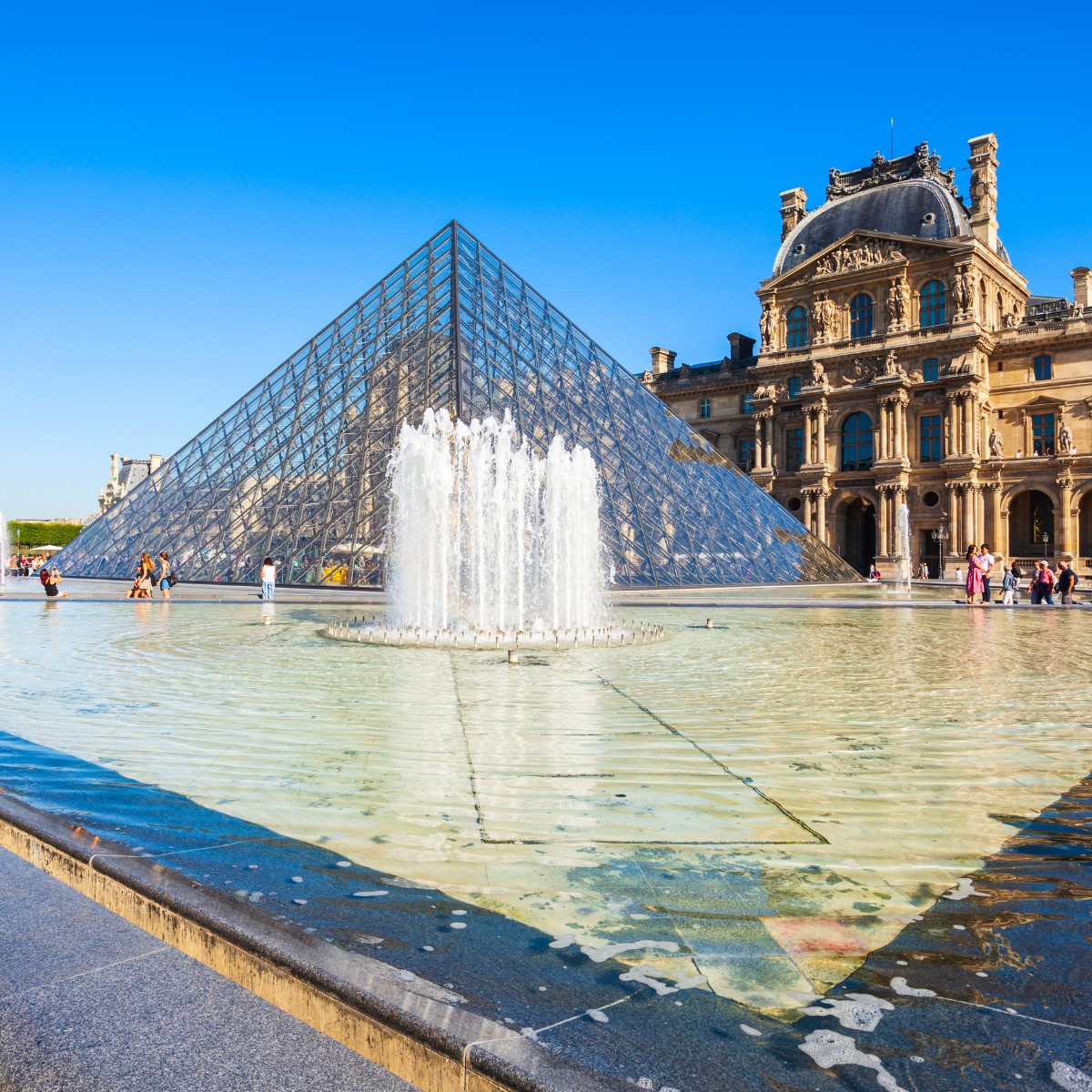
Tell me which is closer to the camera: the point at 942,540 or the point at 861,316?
the point at 942,540

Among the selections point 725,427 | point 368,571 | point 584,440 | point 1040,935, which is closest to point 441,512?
point 368,571

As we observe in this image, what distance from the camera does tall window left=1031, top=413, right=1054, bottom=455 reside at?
36.8 m

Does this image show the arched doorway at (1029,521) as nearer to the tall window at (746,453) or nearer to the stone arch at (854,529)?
the stone arch at (854,529)

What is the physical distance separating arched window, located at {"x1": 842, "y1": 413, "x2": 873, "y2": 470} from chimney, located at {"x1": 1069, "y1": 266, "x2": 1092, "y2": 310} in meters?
9.79

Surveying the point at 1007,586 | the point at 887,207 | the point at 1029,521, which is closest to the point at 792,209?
the point at 887,207

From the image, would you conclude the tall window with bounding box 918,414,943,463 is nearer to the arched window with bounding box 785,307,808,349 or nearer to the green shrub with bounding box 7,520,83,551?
the arched window with bounding box 785,307,808,349

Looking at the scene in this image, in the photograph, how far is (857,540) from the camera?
42.3m

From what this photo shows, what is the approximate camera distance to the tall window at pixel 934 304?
38.4 m

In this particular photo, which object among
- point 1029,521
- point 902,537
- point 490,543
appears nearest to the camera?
point 490,543

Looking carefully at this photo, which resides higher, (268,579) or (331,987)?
(268,579)

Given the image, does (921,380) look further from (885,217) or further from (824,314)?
(885,217)

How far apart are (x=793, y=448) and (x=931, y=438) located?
635 cm

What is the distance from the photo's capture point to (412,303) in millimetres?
25094

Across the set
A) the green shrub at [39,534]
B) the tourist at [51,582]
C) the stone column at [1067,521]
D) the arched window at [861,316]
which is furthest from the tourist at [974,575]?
the green shrub at [39,534]
